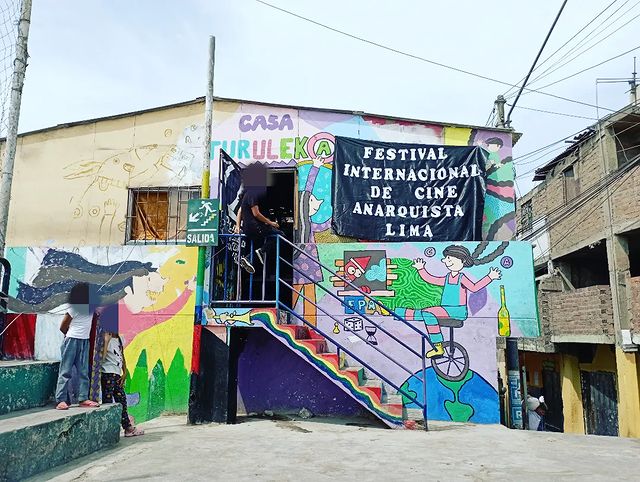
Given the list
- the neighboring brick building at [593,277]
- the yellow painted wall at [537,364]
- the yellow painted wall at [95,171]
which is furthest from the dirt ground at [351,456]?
the yellow painted wall at [537,364]

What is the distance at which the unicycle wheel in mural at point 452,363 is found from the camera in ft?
26.2

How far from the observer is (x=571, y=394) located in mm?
17906

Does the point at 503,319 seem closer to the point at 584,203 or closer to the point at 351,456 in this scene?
the point at 351,456

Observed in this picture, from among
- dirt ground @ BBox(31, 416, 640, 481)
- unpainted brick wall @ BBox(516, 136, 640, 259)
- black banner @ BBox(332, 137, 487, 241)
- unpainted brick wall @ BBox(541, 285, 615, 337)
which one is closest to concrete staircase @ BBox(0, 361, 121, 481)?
dirt ground @ BBox(31, 416, 640, 481)

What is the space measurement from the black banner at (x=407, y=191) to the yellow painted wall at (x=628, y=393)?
8.24 metres

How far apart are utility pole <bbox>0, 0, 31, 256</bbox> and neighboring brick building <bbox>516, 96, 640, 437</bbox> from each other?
9.94 m

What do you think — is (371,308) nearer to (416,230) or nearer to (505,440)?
(416,230)

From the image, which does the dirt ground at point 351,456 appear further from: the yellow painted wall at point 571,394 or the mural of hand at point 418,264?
the yellow painted wall at point 571,394

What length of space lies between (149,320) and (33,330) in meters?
2.06

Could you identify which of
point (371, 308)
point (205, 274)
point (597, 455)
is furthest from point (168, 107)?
point (597, 455)

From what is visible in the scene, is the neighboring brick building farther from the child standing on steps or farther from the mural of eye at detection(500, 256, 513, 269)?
the child standing on steps

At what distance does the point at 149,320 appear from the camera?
340 inches

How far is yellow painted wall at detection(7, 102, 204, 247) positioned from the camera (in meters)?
9.46

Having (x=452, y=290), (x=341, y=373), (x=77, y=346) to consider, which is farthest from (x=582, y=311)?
(x=77, y=346)
